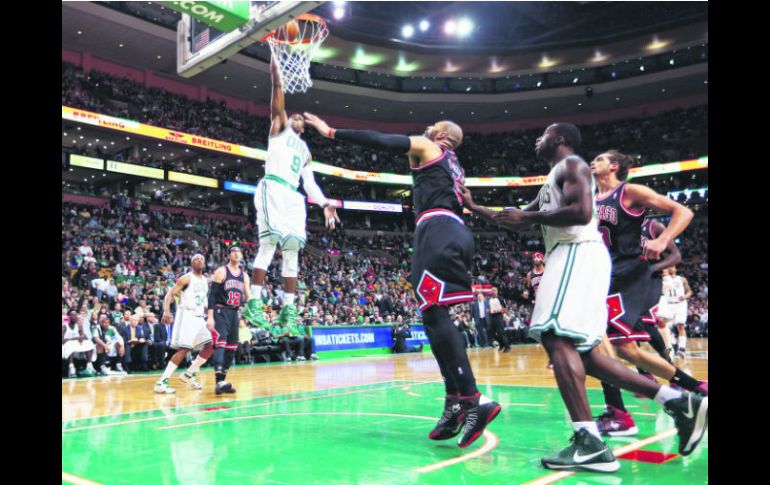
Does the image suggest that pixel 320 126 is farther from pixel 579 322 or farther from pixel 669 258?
pixel 669 258

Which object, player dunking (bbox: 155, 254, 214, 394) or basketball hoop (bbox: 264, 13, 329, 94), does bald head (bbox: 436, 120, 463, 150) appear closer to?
basketball hoop (bbox: 264, 13, 329, 94)

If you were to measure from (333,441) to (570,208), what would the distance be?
7.90 ft

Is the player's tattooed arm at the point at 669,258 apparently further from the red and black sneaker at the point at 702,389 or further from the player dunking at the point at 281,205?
the player dunking at the point at 281,205

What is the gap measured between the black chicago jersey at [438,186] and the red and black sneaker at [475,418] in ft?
4.62

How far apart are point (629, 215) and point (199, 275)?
21.7ft

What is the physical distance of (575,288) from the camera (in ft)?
11.3

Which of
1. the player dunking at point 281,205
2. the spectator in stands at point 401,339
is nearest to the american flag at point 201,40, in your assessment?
the player dunking at point 281,205

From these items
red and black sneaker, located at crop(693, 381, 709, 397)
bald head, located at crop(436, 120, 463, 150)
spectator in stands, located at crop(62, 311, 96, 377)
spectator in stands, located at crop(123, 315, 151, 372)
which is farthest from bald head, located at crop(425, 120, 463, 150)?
spectator in stands, located at crop(123, 315, 151, 372)

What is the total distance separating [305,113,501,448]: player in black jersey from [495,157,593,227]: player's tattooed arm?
64 cm

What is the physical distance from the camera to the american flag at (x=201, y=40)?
719 centimetres
